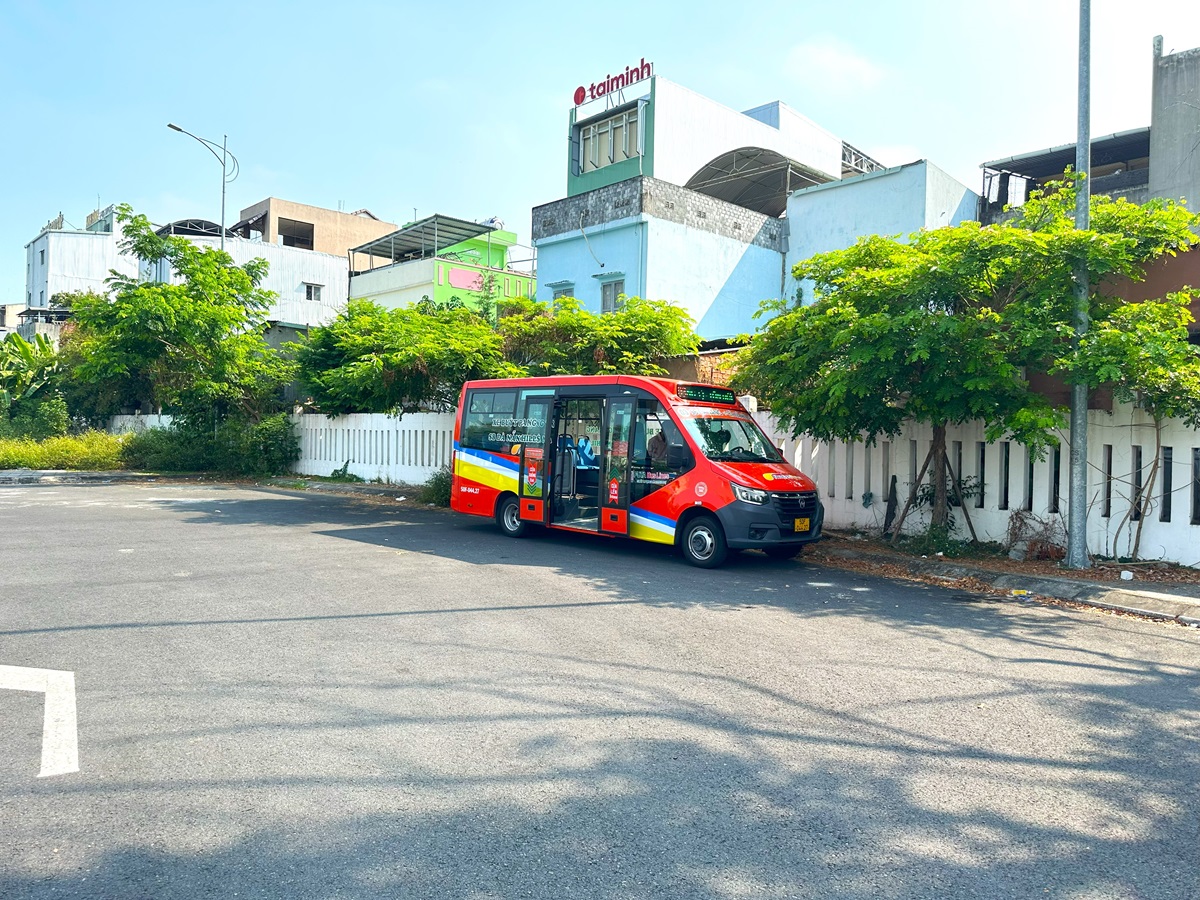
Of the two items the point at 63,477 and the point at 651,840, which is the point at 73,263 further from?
the point at 651,840

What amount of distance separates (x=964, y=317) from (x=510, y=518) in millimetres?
6983

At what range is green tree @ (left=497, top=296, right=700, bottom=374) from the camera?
52.7ft

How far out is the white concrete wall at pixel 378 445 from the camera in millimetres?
20688

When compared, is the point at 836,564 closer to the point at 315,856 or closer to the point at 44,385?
the point at 315,856

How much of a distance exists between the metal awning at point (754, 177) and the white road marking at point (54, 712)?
26882 millimetres

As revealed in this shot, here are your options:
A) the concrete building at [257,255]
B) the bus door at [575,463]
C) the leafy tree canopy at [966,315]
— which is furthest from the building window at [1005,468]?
the concrete building at [257,255]

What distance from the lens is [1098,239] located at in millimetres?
9398

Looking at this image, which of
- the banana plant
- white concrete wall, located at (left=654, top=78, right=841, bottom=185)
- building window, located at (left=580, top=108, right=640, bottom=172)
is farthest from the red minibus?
the banana plant

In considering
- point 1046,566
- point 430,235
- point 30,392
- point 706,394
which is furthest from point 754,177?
point 30,392

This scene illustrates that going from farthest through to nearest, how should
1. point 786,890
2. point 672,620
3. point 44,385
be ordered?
1. point 44,385
2. point 672,620
3. point 786,890

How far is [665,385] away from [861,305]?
270cm

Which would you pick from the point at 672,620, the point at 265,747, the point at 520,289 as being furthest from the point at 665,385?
the point at 520,289

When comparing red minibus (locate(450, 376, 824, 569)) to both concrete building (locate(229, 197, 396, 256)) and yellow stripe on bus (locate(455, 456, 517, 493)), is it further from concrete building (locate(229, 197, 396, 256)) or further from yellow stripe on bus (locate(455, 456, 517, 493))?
concrete building (locate(229, 197, 396, 256))

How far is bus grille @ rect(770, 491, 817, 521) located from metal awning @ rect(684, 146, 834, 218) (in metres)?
20.8
